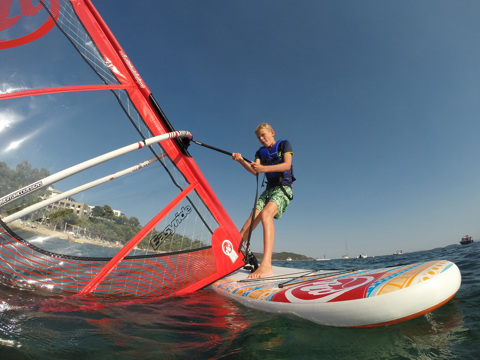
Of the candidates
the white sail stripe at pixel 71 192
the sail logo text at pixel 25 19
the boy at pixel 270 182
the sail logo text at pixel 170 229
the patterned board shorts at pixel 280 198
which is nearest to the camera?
the white sail stripe at pixel 71 192

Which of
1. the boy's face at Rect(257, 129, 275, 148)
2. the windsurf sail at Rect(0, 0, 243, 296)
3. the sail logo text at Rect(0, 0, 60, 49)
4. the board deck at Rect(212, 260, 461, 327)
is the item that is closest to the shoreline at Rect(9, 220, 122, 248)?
the windsurf sail at Rect(0, 0, 243, 296)

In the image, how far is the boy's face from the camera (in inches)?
171

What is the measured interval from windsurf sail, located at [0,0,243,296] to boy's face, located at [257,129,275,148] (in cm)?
146

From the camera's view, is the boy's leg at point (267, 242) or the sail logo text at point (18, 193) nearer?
the sail logo text at point (18, 193)

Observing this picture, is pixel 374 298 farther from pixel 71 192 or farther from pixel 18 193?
pixel 71 192

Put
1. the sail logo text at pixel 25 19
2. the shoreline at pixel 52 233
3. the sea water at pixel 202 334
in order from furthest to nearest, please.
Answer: the sail logo text at pixel 25 19, the shoreline at pixel 52 233, the sea water at pixel 202 334

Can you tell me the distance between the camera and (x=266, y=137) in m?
4.35

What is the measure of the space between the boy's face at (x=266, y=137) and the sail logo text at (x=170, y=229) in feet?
5.81

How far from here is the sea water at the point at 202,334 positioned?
1.36 meters

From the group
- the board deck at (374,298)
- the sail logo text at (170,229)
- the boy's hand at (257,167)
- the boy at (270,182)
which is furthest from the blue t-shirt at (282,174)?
the board deck at (374,298)

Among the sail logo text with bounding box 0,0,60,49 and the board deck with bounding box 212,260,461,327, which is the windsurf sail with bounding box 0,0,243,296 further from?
the board deck with bounding box 212,260,461,327

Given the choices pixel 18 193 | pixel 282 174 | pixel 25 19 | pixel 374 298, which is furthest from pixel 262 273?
pixel 25 19

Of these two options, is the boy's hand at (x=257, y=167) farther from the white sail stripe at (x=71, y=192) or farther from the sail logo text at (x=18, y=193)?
the sail logo text at (x=18, y=193)

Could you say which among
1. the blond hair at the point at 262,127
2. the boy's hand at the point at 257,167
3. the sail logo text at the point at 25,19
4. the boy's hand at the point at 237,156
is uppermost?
the sail logo text at the point at 25,19
